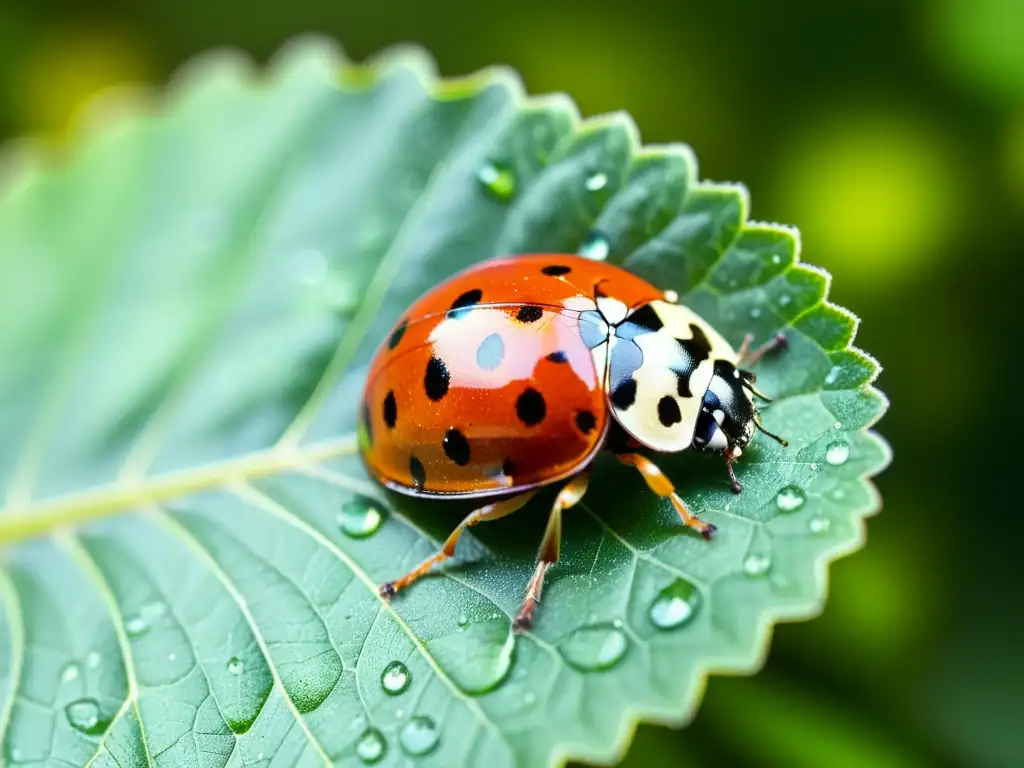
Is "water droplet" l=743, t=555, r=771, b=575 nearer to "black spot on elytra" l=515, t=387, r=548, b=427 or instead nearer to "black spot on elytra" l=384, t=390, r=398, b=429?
"black spot on elytra" l=515, t=387, r=548, b=427

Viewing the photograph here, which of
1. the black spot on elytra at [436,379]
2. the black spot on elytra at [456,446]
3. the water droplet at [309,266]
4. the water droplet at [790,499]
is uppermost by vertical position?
the water droplet at [309,266]

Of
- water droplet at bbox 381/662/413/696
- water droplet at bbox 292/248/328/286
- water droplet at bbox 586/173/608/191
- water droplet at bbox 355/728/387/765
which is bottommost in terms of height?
water droplet at bbox 355/728/387/765

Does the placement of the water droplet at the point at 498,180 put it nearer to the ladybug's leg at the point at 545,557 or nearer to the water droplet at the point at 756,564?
the ladybug's leg at the point at 545,557

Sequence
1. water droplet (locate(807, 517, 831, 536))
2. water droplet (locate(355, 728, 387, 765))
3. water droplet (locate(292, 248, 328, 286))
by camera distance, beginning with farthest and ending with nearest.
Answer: water droplet (locate(292, 248, 328, 286)) → water droplet (locate(355, 728, 387, 765)) → water droplet (locate(807, 517, 831, 536))

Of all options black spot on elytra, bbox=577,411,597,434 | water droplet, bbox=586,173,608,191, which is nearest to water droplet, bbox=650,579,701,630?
black spot on elytra, bbox=577,411,597,434

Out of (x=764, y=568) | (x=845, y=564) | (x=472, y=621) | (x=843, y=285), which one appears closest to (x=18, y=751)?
(x=472, y=621)

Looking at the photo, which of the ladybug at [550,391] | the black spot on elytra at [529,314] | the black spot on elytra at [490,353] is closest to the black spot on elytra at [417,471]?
the ladybug at [550,391]
